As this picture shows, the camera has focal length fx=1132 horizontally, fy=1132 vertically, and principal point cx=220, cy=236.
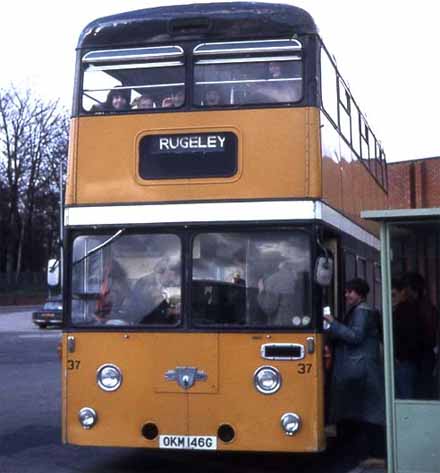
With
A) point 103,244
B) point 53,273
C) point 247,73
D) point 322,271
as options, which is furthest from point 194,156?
point 53,273

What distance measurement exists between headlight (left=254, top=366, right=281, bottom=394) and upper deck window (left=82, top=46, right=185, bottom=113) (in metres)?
2.76

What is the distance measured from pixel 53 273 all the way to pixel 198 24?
304 centimetres

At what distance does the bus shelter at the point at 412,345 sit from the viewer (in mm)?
10836

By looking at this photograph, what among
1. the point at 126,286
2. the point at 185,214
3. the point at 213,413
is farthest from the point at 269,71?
the point at 213,413

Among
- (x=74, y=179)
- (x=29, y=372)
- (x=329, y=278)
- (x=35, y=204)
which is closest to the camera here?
(x=329, y=278)

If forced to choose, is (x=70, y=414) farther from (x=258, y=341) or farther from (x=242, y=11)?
(x=242, y=11)

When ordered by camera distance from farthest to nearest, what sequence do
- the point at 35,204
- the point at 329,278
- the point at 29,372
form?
the point at 35,204 < the point at 29,372 < the point at 329,278

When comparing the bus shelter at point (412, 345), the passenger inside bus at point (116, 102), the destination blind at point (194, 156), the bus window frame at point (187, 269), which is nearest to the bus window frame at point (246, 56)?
the destination blind at point (194, 156)

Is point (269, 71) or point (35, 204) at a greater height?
point (35, 204)

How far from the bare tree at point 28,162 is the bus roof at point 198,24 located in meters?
65.2

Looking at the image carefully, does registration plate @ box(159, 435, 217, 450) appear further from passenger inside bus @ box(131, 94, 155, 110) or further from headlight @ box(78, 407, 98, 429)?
passenger inside bus @ box(131, 94, 155, 110)

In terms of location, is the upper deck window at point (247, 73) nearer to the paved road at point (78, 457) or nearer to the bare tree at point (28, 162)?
the paved road at point (78, 457)

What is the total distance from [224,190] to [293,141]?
82 cm

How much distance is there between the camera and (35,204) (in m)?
81.1
